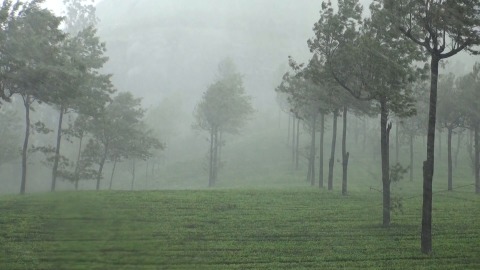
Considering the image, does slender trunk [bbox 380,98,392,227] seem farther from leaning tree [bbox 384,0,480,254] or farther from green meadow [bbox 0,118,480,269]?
leaning tree [bbox 384,0,480,254]

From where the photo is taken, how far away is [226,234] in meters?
17.3

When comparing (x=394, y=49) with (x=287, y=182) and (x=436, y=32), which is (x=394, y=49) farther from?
(x=287, y=182)

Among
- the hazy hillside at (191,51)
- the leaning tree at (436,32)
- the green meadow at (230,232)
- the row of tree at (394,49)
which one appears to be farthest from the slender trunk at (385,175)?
the hazy hillside at (191,51)

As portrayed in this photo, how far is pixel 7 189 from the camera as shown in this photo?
61.1 meters

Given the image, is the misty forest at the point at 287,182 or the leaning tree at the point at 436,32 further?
the leaning tree at the point at 436,32

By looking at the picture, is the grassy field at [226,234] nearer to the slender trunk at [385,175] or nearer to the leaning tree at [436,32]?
the slender trunk at [385,175]

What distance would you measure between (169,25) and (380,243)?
161m

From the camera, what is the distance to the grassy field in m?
3.81

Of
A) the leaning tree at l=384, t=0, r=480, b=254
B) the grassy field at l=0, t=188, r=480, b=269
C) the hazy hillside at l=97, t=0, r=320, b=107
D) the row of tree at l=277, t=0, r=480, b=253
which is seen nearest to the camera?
the grassy field at l=0, t=188, r=480, b=269

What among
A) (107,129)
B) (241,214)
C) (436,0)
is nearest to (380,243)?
(241,214)

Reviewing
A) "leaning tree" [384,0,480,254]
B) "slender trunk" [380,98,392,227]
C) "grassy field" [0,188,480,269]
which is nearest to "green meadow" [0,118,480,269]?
"grassy field" [0,188,480,269]

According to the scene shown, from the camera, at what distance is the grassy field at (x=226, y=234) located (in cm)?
381

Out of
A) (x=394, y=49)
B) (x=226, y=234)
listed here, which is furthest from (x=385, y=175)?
(x=226, y=234)

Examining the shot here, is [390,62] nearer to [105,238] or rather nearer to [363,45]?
[363,45]
